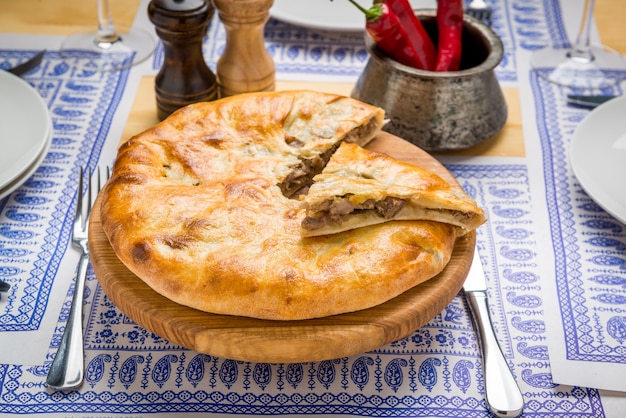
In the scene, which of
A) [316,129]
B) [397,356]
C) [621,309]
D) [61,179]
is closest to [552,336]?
[621,309]

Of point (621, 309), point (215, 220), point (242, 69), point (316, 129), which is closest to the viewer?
point (215, 220)

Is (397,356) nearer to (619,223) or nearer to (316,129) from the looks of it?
A: (316,129)

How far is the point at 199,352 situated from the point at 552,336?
1165mm

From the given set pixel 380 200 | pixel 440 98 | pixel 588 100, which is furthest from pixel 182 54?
pixel 588 100

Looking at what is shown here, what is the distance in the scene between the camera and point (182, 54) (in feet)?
11.1

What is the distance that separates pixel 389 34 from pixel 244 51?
25.9 inches

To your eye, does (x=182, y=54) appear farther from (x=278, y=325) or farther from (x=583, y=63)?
(x=583, y=63)

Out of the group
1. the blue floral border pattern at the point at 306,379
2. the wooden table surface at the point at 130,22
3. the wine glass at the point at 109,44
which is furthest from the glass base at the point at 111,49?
the blue floral border pattern at the point at 306,379

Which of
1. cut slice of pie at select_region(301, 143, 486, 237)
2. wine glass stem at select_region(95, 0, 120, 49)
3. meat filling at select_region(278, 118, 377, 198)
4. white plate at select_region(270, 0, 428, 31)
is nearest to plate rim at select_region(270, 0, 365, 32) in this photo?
white plate at select_region(270, 0, 428, 31)

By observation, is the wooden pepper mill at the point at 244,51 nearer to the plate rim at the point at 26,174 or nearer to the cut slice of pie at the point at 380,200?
the plate rim at the point at 26,174

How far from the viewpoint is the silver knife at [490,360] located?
2301mm

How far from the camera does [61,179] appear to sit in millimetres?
3268

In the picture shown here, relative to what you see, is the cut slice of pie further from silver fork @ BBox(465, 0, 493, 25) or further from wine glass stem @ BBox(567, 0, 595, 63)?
silver fork @ BBox(465, 0, 493, 25)

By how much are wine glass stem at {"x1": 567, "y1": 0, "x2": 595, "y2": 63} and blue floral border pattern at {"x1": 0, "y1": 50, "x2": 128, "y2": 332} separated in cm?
235
